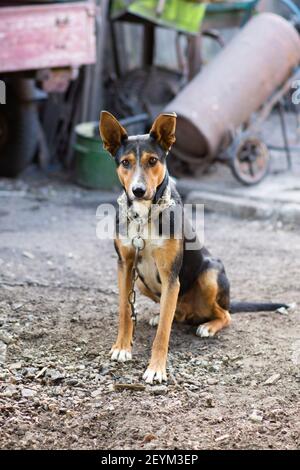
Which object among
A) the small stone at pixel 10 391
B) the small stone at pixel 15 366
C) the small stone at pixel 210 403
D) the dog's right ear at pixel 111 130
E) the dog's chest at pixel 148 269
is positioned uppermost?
the dog's right ear at pixel 111 130

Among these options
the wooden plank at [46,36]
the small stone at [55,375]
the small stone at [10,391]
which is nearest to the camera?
the small stone at [10,391]

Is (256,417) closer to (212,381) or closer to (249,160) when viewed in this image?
(212,381)

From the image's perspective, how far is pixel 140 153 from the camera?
3.92 metres

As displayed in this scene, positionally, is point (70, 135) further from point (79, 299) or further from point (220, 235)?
point (79, 299)

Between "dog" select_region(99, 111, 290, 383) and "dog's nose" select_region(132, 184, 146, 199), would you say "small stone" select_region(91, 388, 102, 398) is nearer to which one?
"dog" select_region(99, 111, 290, 383)

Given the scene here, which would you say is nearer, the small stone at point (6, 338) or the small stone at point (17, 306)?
the small stone at point (6, 338)

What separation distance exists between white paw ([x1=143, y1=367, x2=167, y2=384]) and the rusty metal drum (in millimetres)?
4621

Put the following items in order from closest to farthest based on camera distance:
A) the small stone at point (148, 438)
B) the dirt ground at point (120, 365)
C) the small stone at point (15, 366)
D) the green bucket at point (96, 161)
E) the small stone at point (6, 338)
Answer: the small stone at point (148, 438) → the dirt ground at point (120, 365) → the small stone at point (15, 366) → the small stone at point (6, 338) → the green bucket at point (96, 161)

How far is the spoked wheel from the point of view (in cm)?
848

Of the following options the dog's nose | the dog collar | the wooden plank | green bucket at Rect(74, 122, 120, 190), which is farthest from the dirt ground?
green bucket at Rect(74, 122, 120, 190)

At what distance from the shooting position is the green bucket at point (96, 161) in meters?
8.84

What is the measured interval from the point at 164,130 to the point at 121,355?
1.27m

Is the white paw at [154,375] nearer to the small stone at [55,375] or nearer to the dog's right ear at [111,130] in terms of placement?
the small stone at [55,375]

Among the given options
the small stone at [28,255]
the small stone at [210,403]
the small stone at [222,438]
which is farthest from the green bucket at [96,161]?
the small stone at [222,438]
